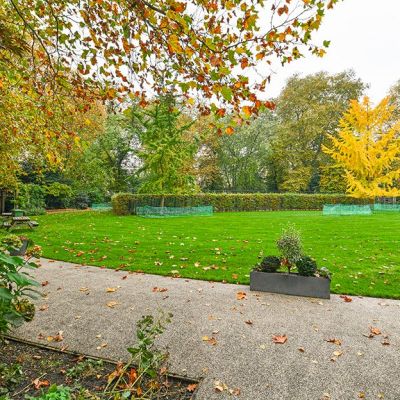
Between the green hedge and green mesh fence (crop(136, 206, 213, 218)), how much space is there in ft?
3.72

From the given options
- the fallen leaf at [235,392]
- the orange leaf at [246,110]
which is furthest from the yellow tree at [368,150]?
the fallen leaf at [235,392]

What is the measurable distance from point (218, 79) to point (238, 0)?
4.50 feet

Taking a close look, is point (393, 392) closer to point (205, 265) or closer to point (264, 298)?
point (264, 298)

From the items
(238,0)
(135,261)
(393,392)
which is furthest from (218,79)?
(135,261)

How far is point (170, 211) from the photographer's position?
72.9 feet

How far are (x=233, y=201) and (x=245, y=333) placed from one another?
81.1 feet

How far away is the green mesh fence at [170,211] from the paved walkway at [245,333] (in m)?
15.1

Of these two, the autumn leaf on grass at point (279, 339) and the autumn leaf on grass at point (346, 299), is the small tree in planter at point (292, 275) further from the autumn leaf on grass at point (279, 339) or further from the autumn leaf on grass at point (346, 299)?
the autumn leaf on grass at point (279, 339)

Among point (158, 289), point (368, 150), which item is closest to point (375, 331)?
point (158, 289)

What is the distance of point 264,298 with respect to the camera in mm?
5590

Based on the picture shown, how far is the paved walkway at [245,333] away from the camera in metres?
3.17

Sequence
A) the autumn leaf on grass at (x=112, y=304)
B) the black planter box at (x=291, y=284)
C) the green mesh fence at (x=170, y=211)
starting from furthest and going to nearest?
the green mesh fence at (x=170, y=211), the black planter box at (x=291, y=284), the autumn leaf on grass at (x=112, y=304)

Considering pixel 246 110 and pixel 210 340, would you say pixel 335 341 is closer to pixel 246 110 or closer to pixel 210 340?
pixel 210 340

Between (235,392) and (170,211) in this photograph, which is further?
(170,211)
